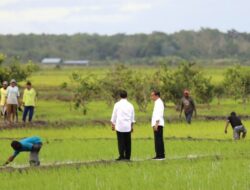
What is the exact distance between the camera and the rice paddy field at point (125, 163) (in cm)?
1230

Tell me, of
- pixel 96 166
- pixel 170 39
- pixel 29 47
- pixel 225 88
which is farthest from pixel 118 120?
pixel 29 47

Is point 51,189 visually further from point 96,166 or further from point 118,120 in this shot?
point 118,120

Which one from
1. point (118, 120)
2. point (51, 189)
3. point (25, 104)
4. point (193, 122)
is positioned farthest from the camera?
point (193, 122)

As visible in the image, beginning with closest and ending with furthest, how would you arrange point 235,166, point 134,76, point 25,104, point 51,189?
point 51,189, point 235,166, point 25,104, point 134,76

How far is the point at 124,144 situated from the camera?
51.9 feet

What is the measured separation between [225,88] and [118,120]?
31.8m

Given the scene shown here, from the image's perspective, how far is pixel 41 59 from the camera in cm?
14638

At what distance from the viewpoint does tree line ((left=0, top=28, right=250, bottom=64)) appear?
146250 millimetres

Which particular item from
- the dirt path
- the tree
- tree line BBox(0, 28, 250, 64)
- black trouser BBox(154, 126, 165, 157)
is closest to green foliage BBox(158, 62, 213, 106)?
the tree

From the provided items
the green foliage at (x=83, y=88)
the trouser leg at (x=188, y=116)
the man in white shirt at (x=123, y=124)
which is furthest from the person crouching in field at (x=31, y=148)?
the green foliage at (x=83, y=88)

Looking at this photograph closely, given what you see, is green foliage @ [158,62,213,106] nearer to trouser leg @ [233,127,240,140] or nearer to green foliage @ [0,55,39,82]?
green foliage @ [0,55,39,82]

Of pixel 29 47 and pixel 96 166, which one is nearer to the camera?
pixel 96 166

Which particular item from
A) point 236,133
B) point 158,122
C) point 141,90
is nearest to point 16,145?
point 158,122

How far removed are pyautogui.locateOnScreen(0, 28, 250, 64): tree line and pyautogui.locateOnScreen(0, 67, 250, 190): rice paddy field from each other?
367 ft
